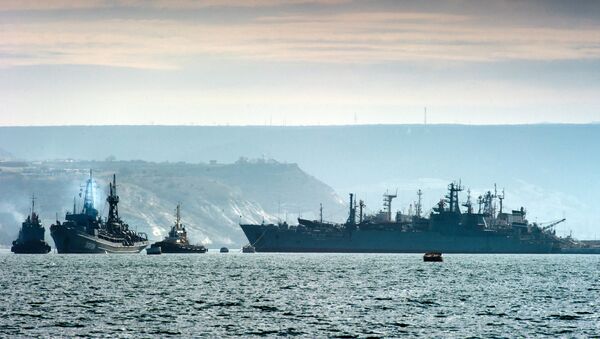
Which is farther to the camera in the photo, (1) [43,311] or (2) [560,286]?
(2) [560,286]

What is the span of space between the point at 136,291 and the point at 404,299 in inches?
1198

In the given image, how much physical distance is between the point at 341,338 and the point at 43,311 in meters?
32.7

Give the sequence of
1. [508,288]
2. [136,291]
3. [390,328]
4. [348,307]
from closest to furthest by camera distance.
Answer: [390,328]
[348,307]
[136,291]
[508,288]

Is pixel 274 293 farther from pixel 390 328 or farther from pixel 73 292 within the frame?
pixel 390 328

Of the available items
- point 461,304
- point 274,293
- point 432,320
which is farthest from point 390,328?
point 274,293

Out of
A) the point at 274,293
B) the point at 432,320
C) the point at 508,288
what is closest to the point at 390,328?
the point at 432,320

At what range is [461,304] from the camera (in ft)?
454

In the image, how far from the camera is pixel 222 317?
118188mm

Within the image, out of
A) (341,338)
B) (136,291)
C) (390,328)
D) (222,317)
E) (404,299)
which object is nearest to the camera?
(341,338)

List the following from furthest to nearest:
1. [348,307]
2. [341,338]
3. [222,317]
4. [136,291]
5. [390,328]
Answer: [136,291]
[348,307]
[222,317]
[390,328]
[341,338]

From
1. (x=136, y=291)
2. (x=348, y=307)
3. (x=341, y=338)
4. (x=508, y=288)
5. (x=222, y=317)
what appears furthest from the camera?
(x=508, y=288)

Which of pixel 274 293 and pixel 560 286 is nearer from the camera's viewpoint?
pixel 274 293

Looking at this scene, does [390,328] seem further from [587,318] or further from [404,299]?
[404,299]

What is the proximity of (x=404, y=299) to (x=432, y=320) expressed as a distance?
26386mm
